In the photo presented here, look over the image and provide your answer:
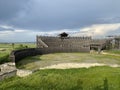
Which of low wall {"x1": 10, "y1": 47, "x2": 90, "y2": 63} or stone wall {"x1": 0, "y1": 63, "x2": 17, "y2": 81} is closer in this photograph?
stone wall {"x1": 0, "y1": 63, "x2": 17, "y2": 81}

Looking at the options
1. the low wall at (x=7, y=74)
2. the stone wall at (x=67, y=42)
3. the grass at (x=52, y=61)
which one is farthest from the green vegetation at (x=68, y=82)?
the stone wall at (x=67, y=42)

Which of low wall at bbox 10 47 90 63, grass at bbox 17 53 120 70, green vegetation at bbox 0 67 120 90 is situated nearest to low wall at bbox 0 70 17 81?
green vegetation at bbox 0 67 120 90

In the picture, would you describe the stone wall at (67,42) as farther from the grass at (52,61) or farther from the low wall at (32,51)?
the grass at (52,61)

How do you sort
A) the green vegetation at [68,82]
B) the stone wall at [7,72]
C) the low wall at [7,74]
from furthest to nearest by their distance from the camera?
the stone wall at [7,72] < the low wall at [7,74] < the green vegetation at [68,82]

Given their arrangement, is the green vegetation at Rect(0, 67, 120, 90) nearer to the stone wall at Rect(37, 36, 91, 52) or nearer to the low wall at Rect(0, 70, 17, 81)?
the low wall at Rect(0, 70, 17, 81)

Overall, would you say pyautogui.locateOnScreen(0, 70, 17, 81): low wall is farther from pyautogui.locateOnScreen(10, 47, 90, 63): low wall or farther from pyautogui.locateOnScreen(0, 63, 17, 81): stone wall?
pyautogui.locateOnScreen(10, 47, 90, 63): low wall

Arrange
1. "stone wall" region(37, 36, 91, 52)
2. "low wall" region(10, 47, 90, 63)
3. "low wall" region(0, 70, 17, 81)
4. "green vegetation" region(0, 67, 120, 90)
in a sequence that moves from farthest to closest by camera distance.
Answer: "stone wall" region(37, 36, 91, 52) < "low wall" region(10, 47, 90, 63) < "low wall" region(0, 70, 17, 81) < "green vegetation" region(0, 67, 120, 90)

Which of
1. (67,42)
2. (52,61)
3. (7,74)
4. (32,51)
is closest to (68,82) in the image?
(7,74)

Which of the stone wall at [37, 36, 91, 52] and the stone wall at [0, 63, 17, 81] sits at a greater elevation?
the stone wall at [37, 36, 91, 52]

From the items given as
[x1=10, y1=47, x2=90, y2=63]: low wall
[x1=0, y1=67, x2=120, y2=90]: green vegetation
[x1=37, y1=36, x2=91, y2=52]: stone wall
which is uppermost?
[x1=37, y1=36, x2=91, y2=52]: stone wall

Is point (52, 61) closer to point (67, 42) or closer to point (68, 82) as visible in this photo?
point (68, 82)

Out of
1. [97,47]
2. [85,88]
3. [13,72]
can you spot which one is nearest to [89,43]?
[97,47]

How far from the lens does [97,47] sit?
6669 cm

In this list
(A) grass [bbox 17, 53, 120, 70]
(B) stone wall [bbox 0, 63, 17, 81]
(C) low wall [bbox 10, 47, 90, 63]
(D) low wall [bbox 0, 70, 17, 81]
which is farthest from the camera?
(C) low wall [bbox 10, 47, 90, 63]
